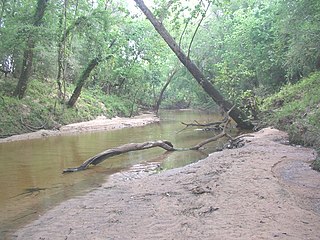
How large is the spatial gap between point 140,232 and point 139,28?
29.0m

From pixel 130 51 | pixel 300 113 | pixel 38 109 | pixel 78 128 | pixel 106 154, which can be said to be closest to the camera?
pixel 106 154

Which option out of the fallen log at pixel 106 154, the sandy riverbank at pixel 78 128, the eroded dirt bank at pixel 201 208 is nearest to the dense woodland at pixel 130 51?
the sandy riverbank at pixel 78 128

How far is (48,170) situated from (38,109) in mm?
11146

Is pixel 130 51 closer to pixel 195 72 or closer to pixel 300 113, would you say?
pixel 195 72

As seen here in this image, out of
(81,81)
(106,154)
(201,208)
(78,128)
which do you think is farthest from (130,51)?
(201,208)

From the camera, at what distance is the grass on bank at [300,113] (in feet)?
29.0

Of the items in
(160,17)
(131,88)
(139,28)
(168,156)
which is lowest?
(168,156)

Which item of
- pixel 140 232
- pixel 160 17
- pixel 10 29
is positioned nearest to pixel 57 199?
pixel 140 232

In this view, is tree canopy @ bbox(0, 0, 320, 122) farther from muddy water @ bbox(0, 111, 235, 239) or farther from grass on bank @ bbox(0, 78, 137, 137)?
muddy water @ bbox(0, 111, 235, 239)

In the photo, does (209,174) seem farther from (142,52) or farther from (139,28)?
(142,52)

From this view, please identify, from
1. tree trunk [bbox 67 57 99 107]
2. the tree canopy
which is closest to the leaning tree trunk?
the tree canopy

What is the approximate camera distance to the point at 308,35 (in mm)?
11195

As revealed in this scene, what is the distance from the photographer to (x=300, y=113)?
36.8 ft

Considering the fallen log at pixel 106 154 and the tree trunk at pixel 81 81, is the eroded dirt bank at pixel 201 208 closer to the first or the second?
the fallen log at pixel 106 154
